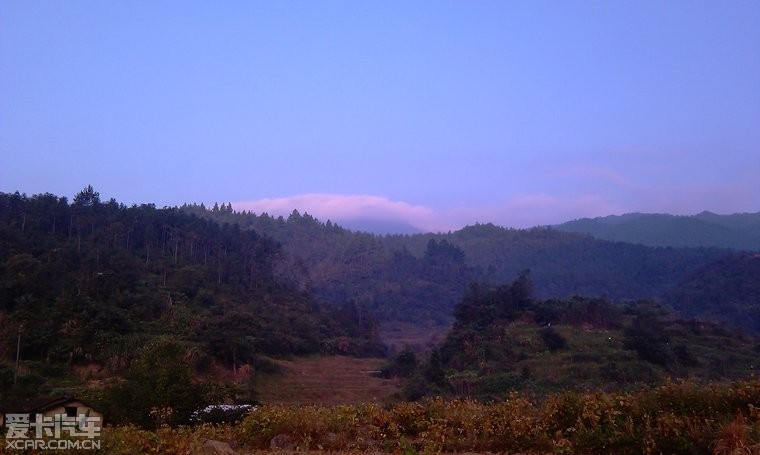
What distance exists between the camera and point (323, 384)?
88.8 feet

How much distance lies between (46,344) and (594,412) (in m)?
24.3

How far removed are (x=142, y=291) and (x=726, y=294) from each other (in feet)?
155

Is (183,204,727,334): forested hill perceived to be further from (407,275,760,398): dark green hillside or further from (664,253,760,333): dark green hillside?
(407,275,760,398): dark green hillside

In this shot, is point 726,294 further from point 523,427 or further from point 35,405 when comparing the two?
point 35,405

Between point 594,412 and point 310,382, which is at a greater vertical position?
point 594,412

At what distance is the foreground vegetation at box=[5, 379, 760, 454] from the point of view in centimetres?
483

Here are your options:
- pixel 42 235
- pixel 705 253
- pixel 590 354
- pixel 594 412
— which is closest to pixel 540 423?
pixel 594 412

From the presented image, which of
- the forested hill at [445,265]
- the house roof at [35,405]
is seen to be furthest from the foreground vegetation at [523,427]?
the forested hill at [445,265]

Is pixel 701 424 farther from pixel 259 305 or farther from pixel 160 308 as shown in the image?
pixel 259 305

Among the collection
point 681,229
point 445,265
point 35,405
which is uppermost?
point 681,229

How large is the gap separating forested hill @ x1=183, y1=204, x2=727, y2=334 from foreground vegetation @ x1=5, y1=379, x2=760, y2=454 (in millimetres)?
55674

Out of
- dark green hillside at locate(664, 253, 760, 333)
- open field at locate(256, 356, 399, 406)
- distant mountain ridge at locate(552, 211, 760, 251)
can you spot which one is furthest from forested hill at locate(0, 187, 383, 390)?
distant mountain ridge at locate(552, 211, 760, 251)

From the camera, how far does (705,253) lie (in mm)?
78250

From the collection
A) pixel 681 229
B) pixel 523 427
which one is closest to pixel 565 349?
pixel 523 427
